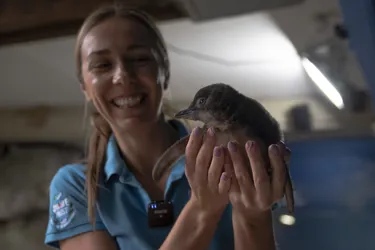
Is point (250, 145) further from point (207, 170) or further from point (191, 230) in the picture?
point (191, 230)

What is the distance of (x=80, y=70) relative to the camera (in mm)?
807

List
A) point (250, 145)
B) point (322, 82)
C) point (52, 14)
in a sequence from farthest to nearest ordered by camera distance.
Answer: point (322, 82), point (52, 14), point (250, 145)

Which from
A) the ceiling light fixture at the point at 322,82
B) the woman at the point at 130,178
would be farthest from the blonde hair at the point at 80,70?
the ceiling light fixture at the point at 322,82

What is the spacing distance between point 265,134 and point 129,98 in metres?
0.25

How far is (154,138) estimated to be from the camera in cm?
75

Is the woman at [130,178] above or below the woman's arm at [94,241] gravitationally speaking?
above

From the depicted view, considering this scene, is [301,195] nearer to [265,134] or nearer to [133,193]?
[133,193]

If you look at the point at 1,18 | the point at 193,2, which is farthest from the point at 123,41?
the point at 1,18

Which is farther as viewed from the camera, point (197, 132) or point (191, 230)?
point (191, 230)

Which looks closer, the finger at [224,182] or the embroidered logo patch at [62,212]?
the finger at [224,182]

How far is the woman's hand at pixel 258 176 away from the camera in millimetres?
490

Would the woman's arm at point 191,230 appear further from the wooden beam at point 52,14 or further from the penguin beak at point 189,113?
the wooden beam at point 52,14

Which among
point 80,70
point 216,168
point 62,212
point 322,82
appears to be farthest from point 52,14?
point 216,168

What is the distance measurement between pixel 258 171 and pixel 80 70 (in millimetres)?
409
